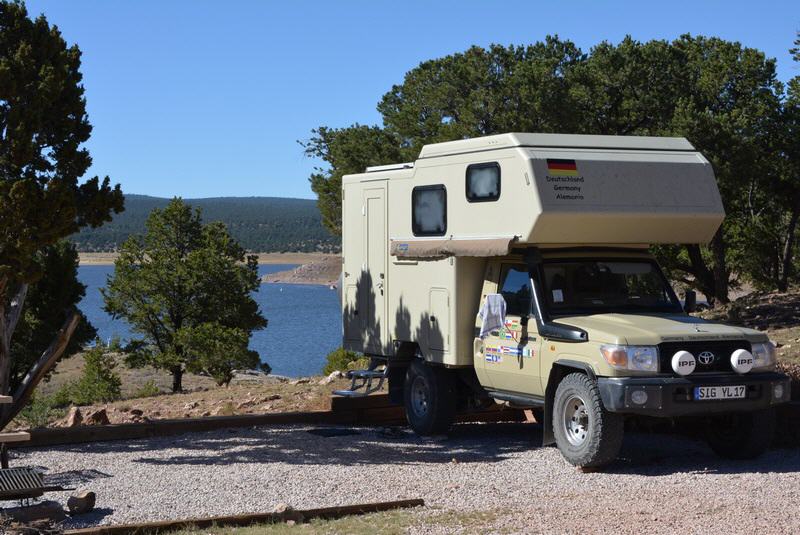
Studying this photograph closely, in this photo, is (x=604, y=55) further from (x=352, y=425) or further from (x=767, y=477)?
(x=767, y=477)

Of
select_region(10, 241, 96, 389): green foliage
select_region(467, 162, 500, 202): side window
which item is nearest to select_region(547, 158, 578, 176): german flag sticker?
select_region(467, 162, 500, 202): side window

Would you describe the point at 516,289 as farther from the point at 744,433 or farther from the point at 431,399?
the point at 744,433

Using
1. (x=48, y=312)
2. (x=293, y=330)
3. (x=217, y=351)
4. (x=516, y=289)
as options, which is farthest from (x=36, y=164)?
(x=293, y=330)

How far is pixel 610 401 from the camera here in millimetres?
9742

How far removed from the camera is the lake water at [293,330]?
62.9m

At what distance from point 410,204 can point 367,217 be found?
3.70 ft

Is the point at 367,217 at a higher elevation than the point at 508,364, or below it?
higher

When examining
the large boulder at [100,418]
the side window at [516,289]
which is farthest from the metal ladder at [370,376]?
the large boulder at [100,418]

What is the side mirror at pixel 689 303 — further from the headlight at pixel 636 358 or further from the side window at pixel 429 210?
the side window at pixel 429 210

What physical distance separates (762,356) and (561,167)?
106 inches

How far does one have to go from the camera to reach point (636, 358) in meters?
9.82

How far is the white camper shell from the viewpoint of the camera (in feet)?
35.6

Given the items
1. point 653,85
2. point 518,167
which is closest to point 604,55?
point 653,85

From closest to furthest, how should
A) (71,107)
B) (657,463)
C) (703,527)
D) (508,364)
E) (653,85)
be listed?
(703,527)
(657,463)
(508,364)
(71,107)
(653,85)
